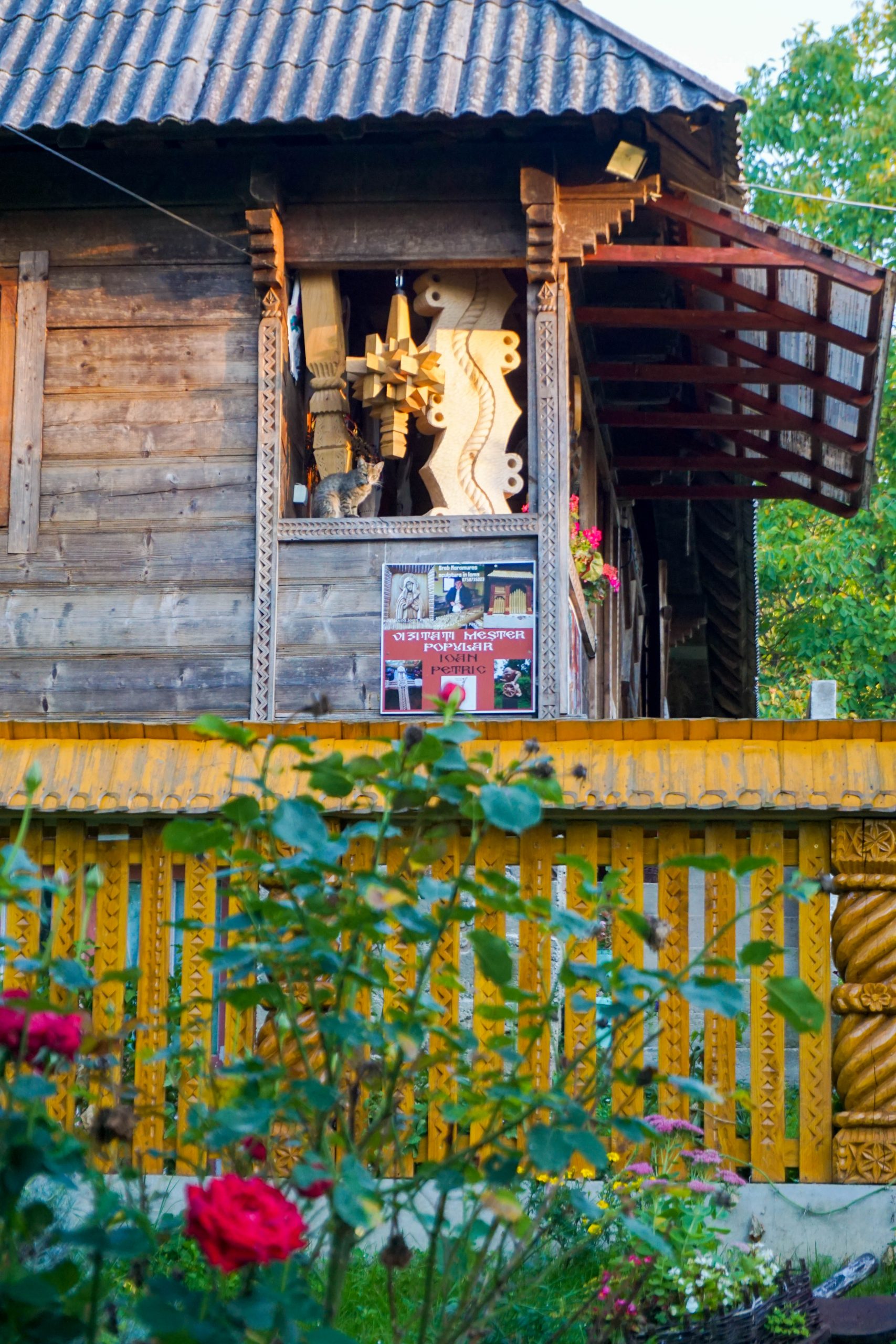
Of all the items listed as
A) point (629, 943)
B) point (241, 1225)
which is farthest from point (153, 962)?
point (241, 1225)

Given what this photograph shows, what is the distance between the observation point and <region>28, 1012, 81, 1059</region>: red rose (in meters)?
2.46

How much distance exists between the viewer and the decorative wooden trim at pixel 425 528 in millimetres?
8305

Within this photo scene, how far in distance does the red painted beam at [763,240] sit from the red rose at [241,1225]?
7.07m

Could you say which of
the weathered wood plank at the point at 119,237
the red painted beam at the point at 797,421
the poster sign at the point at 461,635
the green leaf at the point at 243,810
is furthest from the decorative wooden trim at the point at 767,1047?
the red painted beam at the point at 797,421

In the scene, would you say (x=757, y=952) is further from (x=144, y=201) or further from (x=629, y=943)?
(x=144, y=201)

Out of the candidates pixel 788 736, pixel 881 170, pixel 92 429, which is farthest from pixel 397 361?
pixel 881 170

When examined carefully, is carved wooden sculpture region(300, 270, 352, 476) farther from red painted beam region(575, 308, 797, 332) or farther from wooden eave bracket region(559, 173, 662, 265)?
red painted beam region(575, 308, 797, 332)

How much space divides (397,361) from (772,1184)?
4.85m

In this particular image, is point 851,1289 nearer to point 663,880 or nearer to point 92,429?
point 663,880

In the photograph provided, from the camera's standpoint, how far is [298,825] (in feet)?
8.61

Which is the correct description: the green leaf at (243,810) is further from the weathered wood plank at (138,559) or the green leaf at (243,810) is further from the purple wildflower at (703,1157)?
the weathered wood plank at (138,559)

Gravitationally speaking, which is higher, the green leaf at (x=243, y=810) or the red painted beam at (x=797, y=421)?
the red painted beam at (x=797, y=421)

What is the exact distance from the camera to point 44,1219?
2555mm

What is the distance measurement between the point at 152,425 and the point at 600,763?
420cm
